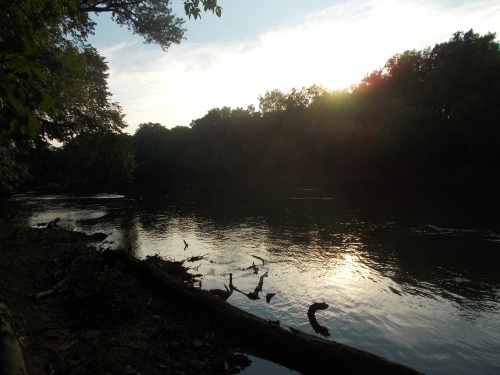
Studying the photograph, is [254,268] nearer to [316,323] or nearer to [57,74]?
[316,323]

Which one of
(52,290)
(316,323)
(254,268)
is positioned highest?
(52,290)

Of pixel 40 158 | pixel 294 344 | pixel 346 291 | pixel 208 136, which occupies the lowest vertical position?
pixel 346 291

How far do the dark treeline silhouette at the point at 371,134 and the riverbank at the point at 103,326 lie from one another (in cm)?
1258

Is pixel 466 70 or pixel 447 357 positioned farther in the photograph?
pixel 466 70

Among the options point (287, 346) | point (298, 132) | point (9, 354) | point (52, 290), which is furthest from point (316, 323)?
point (298, 132)

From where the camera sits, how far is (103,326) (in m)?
8.62

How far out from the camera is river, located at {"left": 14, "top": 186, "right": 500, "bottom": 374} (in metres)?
9.52

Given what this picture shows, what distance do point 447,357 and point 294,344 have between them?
4.43m

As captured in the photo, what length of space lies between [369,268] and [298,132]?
89729 mm

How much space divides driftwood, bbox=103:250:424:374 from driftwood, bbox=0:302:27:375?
4498mm

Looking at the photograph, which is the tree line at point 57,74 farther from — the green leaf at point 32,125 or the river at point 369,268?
the river at point 369,268

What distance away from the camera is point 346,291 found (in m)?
13.5

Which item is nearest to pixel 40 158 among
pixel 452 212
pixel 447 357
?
pixel 447 357

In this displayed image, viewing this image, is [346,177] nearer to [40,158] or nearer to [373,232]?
[373,232]
